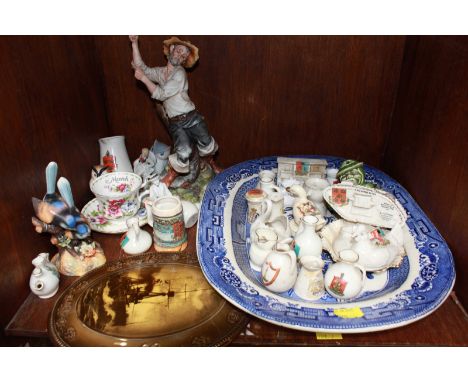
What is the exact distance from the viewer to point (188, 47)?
126 cm

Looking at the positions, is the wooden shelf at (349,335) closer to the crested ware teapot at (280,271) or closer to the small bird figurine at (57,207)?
the crested ware teapot at (280,271)

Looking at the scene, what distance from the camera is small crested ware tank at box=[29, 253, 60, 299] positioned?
100 centimetres

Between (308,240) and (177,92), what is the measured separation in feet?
1.99

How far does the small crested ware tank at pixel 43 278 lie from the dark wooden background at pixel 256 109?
0.13 feet

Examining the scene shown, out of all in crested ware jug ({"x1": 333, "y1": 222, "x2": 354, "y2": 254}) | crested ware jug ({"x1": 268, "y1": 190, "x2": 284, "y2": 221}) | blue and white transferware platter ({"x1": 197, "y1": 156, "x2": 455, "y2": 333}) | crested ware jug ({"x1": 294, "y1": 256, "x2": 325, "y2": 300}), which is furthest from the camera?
crested ware jug ({"x1": 268, "y1": 190, "x2": 284, "y2": 221})

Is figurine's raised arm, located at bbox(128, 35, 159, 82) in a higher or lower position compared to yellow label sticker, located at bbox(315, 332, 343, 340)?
higher

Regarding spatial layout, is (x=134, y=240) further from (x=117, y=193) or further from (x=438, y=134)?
(x=438, y=134)

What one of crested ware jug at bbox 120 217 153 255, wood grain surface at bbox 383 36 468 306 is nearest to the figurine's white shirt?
crested ware jug at bbox 120 217 153 255

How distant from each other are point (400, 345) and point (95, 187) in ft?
3.09

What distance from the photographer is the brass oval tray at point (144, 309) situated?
909 mm

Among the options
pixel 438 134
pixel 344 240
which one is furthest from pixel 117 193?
pixel 438 134

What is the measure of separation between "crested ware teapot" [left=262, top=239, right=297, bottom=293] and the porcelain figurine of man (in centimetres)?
50

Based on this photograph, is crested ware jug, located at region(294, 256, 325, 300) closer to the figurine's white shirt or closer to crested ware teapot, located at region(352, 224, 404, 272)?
crested ware teapot, located at region(352, 224, 404, 272)

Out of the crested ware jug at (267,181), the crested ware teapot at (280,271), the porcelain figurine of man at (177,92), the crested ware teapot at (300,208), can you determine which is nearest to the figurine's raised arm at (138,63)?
the porcelain figurine of man at (177,92)
